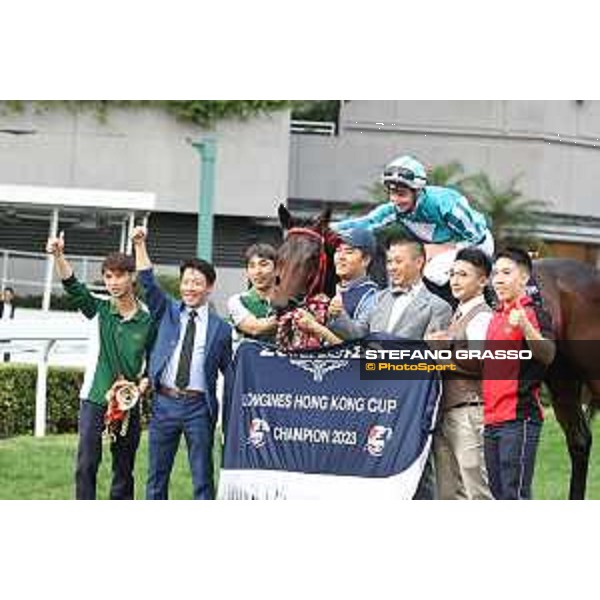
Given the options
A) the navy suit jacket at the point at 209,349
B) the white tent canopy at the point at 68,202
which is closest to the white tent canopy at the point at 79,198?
the white tent canopy at the point at 68,202

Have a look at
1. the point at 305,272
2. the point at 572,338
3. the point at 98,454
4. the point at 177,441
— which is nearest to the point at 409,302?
the point at 305,272

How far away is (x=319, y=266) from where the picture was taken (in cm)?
928

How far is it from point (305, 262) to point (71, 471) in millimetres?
1475

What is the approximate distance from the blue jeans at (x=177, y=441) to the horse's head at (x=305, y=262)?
65cm

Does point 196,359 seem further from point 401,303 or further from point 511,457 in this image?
point 511,457

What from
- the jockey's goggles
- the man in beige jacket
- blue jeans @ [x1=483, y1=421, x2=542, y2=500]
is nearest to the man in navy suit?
the jockey's goggles

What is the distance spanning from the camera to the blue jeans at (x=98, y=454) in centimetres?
937

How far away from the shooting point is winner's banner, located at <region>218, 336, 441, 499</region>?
9273 mm

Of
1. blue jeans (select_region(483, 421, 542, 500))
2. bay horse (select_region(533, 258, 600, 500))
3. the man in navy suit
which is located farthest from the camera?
bay horse (select_region(533, 258, 600, 500))

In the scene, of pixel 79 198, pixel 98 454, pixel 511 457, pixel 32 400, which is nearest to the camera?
pixel 511 457

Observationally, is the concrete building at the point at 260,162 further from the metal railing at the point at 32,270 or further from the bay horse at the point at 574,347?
the bay horse at the point at 574,347

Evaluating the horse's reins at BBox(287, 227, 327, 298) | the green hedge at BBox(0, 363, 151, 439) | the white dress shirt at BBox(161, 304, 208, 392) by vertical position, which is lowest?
the green hedge at BBox(0, 363, 151, 439)

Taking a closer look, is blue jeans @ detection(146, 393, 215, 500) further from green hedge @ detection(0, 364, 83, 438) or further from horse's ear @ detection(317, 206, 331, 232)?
horse's ear @ detection(317, 206, 331, 232)

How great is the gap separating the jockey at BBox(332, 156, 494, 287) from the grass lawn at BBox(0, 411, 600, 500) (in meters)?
0.90
